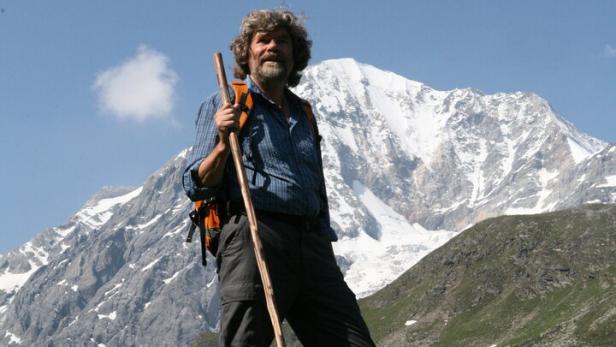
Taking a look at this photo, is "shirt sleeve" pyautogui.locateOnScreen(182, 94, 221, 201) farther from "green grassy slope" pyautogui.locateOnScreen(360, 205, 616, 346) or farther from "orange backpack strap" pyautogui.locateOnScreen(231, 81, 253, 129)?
"green grassy slope" pyautogui.locateOnScreen(360, 205, 616, 346)

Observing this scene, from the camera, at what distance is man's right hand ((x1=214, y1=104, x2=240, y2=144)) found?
7699 mm

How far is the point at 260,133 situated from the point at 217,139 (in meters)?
0.37

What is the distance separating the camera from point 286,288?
25.7 feet

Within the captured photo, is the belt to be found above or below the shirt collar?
below

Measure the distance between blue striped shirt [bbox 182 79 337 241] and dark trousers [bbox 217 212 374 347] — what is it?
18cm

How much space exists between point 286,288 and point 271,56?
6.80 feet

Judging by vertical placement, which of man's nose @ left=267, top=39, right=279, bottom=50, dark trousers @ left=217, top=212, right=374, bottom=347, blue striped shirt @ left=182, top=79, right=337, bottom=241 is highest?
man's nose @ left=267, top=39, right=279, bottom=50

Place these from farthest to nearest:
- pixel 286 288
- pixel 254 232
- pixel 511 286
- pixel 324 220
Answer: pixel 511 286 < pixel 324 220 < pixel 286 288 < pixel 254 232

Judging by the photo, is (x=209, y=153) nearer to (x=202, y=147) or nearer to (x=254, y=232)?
(x=202, y=147)

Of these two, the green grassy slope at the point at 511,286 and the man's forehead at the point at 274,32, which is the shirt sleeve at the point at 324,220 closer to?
the man's forehead at the point at 274,32

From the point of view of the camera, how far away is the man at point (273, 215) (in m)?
7.72

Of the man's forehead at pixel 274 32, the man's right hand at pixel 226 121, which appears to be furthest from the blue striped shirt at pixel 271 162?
the man's forehead at pixel 274 32

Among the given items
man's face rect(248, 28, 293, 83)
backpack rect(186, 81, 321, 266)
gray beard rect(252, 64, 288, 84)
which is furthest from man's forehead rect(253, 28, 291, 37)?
backpack rect(186, 81, 321, 266)

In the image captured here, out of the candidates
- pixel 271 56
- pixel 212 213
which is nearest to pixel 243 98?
pixel 271 56
